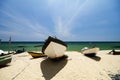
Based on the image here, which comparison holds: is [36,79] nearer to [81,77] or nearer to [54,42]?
[81,77]

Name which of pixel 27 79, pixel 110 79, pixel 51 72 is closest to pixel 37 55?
pixel 51 72

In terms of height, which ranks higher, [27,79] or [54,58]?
[54,58]

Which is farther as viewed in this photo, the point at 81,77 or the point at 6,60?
the point at 6,60

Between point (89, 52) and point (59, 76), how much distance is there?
1243cm

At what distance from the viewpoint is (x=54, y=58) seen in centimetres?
1239

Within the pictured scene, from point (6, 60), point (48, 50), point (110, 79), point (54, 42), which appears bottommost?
point (110, 79)

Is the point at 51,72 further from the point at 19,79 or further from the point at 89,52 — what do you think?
the point at 89,52

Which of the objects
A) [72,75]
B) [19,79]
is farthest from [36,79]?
[72,75]

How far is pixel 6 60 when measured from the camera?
40.2ft

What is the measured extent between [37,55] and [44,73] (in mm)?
8356

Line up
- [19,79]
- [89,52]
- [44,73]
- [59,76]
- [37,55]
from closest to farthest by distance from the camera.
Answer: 1. [19,79]
2. [59,76]
3. [44,73]
4. [37,55]
5. [89,52]

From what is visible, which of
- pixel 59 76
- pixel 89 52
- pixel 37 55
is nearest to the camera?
pixel 59 76

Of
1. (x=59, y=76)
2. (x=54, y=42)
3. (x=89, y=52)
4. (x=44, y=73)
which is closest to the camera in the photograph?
(x=59, y=76)

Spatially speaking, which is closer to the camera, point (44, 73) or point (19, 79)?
point (19, 79)
